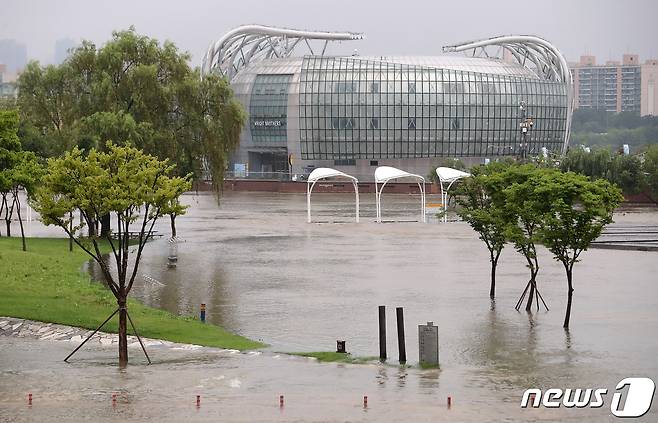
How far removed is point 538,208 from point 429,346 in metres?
10.8

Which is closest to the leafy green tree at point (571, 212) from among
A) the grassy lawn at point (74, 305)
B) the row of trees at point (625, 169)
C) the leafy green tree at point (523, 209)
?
the leafy green tree at point (523, 209)

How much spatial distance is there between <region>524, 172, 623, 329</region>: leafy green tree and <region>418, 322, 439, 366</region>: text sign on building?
8.08 metres

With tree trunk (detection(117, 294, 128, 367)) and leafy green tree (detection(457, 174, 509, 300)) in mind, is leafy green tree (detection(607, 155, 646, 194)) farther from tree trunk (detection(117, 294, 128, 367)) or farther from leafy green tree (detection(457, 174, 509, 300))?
tree trunk (detection(117, 294, 128, 367))

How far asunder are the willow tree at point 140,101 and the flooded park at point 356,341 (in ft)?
19.3

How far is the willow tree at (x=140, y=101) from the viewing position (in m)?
72.0

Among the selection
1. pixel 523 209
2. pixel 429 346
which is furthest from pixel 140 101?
pixel 429 346

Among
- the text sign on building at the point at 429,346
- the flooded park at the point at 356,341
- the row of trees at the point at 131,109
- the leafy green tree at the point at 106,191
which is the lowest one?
the flooded park at the point at 356,341

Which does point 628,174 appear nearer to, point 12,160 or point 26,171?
point 26,171

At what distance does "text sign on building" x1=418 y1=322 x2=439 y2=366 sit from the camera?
34.8 metres

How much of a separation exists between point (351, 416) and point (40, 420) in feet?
21.9

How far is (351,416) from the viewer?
2844 cm

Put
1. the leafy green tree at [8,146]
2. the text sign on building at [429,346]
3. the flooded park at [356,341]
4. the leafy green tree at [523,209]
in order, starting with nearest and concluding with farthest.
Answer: the flooded park at [356,341], the text sign on building at [429,346], the leafy green tree at [523,209], the leafy green tree at [8,146]

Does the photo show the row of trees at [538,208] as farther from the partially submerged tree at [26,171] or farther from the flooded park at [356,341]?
the partially submerged tree at [26,171]

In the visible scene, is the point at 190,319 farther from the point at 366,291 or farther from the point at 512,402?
the point at 512,402
